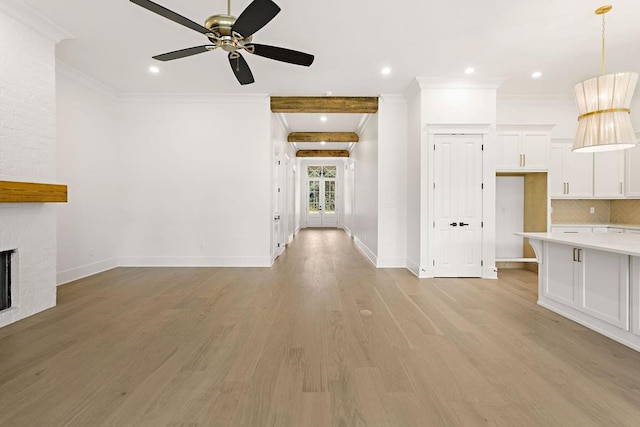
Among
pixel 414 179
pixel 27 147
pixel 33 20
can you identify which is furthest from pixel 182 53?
pixel 414 179

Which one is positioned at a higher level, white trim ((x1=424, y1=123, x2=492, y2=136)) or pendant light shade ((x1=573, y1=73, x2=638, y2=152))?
white trim ((x1=424, y1=123, x2=492, y2=136))

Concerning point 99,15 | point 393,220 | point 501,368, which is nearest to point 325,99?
point 393,220

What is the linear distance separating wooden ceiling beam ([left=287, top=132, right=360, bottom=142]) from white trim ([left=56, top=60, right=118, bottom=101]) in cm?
397

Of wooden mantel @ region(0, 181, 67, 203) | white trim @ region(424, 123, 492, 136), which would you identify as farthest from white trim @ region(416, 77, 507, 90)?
wooden mantel @ region(0, 181, 67, 203)

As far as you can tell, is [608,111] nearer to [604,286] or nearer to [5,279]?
[604,286]

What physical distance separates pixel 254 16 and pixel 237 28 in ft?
0.66

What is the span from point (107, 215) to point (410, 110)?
5.45 meters

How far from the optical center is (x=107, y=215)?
5215 millimetres

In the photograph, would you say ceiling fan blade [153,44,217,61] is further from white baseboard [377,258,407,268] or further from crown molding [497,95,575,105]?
crown molding [497,95,575,105]

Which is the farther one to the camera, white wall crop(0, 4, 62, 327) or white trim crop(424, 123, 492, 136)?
white trim crop(424, 123, 492, 136)

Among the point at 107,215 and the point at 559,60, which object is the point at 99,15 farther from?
the point at 559,60

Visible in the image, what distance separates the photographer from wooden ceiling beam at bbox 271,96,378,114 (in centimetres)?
544

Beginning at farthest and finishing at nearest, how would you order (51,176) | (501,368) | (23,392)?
(51,176) < (501,368) < (23,392)

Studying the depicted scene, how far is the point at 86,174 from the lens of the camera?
15.5 ft
